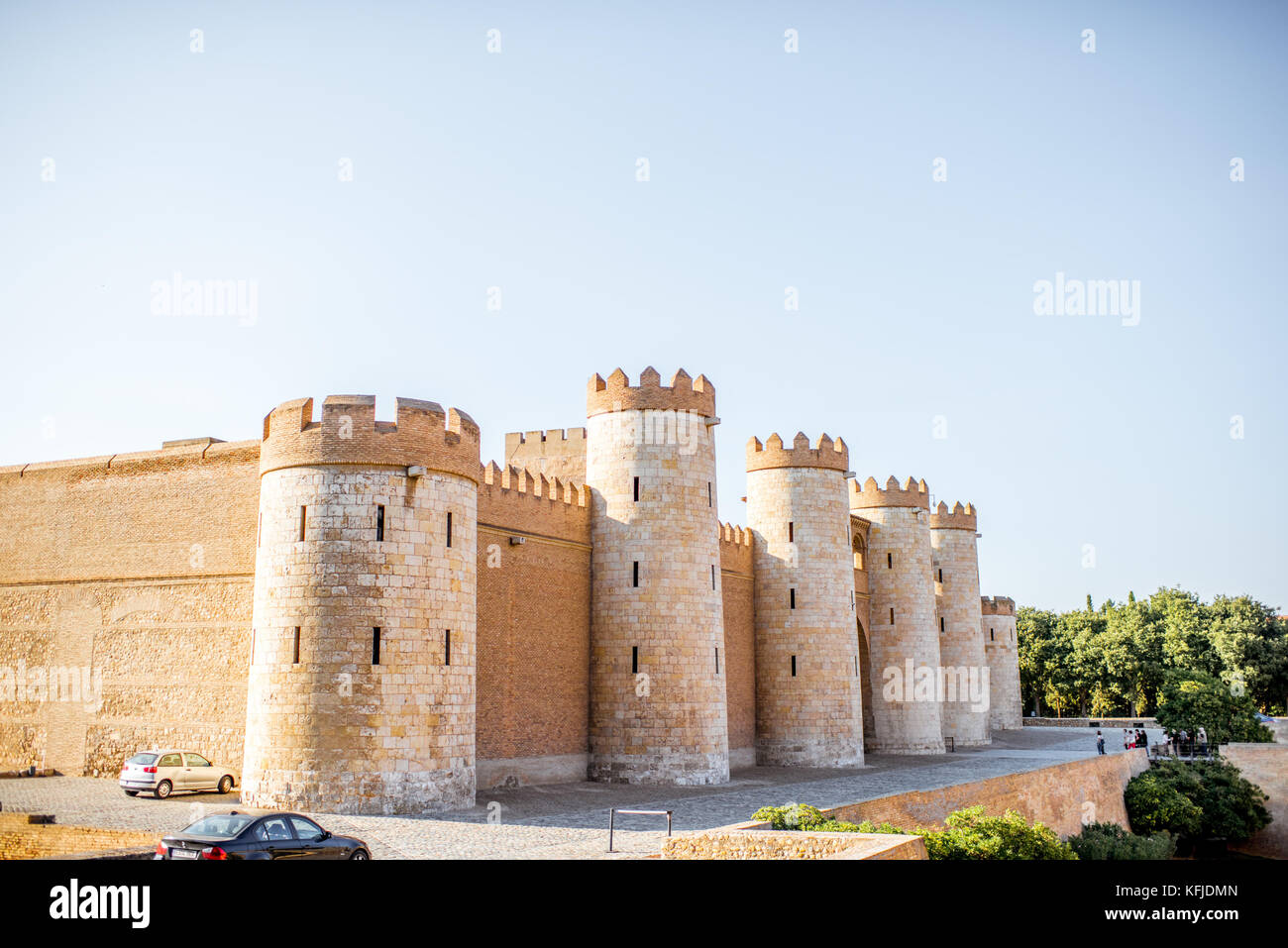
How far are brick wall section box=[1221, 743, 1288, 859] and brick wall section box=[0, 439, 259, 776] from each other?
119ft

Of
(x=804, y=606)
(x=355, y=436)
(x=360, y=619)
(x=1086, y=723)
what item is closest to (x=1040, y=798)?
(x=804, y=606)

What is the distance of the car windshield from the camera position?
40.3ft

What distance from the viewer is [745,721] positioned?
113ft

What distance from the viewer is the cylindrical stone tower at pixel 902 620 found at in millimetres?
41062

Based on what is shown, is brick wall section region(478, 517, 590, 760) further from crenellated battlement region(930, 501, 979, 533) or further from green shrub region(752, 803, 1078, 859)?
crenellated battlement region(930, 501, 979, 533)

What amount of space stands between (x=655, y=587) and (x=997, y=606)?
32.4m

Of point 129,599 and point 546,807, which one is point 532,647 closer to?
point 546,807

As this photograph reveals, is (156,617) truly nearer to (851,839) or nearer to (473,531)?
(473,531)

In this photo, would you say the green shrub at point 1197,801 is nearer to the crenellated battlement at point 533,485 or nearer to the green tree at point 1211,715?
the green tree at point 1211,715

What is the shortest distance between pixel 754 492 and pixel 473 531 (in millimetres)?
16050

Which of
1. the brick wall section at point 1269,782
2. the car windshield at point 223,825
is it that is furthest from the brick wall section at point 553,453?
the brick wall section at point 1269,782

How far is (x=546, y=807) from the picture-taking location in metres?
22.1

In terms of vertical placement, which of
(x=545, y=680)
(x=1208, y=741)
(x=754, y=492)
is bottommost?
(x=1208, y=741)
